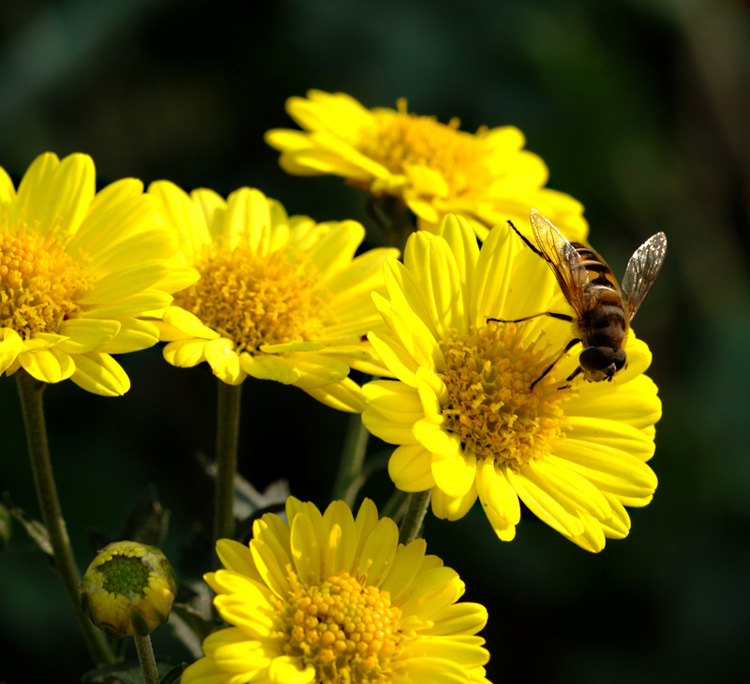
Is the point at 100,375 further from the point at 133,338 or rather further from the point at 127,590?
the point at 127,590

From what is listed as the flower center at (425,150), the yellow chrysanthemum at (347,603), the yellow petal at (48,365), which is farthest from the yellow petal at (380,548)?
the flower center at (425,150)

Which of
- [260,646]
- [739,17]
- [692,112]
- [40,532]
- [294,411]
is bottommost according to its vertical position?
[294,411]

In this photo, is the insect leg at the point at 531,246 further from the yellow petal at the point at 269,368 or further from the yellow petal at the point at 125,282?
the yellow petal at the point at 125,282

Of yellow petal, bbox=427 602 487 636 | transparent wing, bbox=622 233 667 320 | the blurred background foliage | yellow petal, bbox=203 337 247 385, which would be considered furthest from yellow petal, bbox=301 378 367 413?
the blurred background foliage

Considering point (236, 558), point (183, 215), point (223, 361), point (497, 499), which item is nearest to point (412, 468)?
point (497, 499)

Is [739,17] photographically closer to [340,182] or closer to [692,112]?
[692,112]

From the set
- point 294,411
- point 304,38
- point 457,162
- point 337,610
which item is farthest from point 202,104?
point 337,610

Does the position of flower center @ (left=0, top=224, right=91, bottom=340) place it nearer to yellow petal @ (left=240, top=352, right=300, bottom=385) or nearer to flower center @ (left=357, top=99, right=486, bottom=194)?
yellow petal @ (left=240, top=352, right=300, bottom=385)
